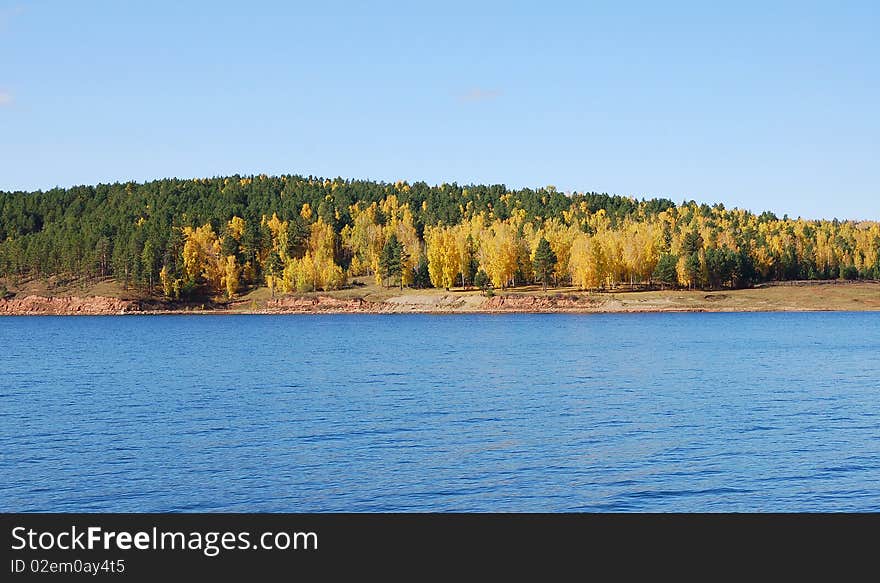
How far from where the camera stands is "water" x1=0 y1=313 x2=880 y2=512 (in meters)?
29.7

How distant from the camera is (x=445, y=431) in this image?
41156 mm

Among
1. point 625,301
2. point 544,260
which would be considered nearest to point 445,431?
point 625,301

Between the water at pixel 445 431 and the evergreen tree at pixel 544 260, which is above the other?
the evergreen tree at pixel 544 260

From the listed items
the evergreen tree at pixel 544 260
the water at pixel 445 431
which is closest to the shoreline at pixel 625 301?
the evergreen tree at pixel 544 260

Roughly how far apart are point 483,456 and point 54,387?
3425cm

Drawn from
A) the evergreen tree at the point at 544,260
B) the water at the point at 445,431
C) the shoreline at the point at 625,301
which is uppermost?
the evergreen tree at the point at 544,260

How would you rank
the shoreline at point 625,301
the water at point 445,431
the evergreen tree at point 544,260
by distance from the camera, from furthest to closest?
the evergreen tree at point 544,260 → the shoreline at point 625,301 → the water at point 445,431

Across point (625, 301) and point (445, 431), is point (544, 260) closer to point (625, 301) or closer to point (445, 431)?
point (625, 301)

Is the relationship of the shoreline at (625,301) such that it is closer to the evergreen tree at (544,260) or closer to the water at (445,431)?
the evergreen tree at (544,260)

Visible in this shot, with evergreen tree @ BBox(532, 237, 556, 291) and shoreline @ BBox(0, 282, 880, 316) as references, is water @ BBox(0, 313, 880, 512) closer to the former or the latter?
shoreline @ BBox(0, 282, 880, 316)

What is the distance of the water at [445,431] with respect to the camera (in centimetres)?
2970

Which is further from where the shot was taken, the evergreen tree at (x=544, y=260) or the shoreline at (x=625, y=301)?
the evergreen tree at (x=544, y=260)
